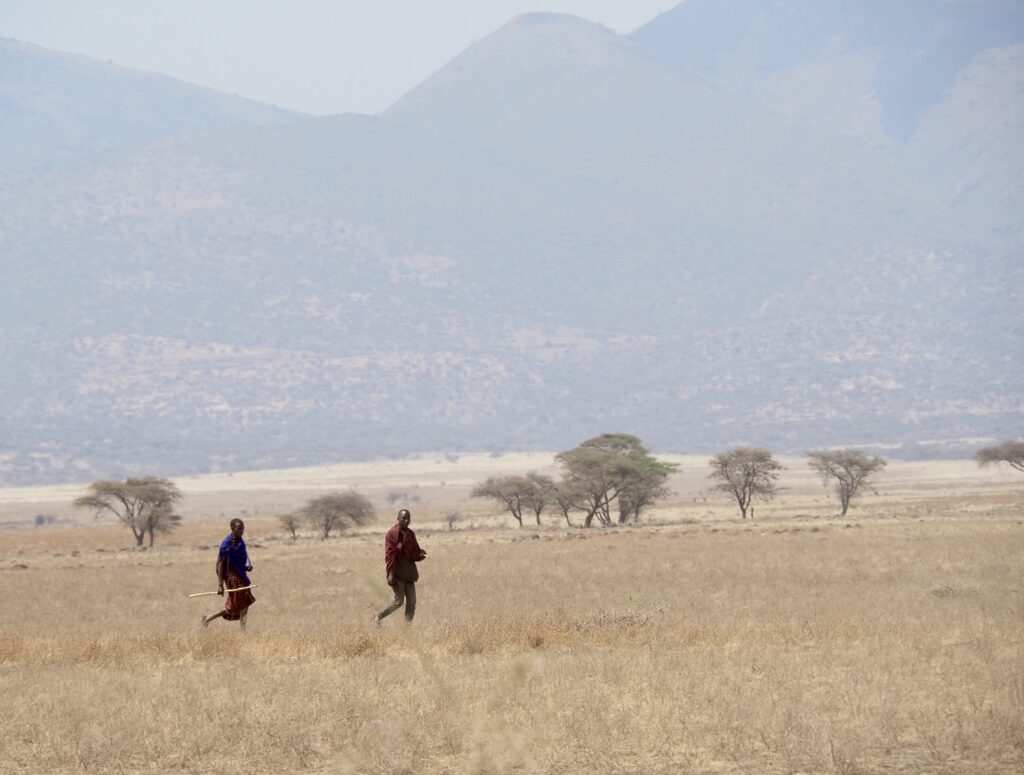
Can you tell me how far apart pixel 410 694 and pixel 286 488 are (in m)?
136

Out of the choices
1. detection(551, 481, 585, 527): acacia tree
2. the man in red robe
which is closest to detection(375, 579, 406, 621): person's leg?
the man in red robe

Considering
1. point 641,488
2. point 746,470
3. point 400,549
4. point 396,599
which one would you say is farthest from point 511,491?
point 400,549

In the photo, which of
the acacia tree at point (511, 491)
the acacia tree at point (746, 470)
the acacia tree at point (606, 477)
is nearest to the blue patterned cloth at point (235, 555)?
the acacia tree at point (606, 477)

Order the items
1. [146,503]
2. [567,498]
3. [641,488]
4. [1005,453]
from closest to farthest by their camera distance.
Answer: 1. [146,503]
2. [641,488]
3. [567,498]
4. [1005,453]

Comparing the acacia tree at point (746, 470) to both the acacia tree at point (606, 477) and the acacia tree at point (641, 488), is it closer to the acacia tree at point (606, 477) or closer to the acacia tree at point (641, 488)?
the acacia tree at point (606, 477)

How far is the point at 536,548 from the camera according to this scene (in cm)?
4238

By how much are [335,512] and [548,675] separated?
50281 mm

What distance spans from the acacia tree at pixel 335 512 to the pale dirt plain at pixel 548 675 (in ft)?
101

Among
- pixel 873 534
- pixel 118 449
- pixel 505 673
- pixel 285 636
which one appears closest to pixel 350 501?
pixel 873 534

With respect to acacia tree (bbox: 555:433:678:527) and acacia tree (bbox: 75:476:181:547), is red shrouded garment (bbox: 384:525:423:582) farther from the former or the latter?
acacia tree (bbox: 555:433:678:527)

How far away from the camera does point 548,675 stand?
536 inches

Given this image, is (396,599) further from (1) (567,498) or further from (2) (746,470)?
(2) (746,470)

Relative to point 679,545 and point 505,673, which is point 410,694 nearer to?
point 505,673

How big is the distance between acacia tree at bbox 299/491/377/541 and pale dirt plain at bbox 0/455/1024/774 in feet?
101
